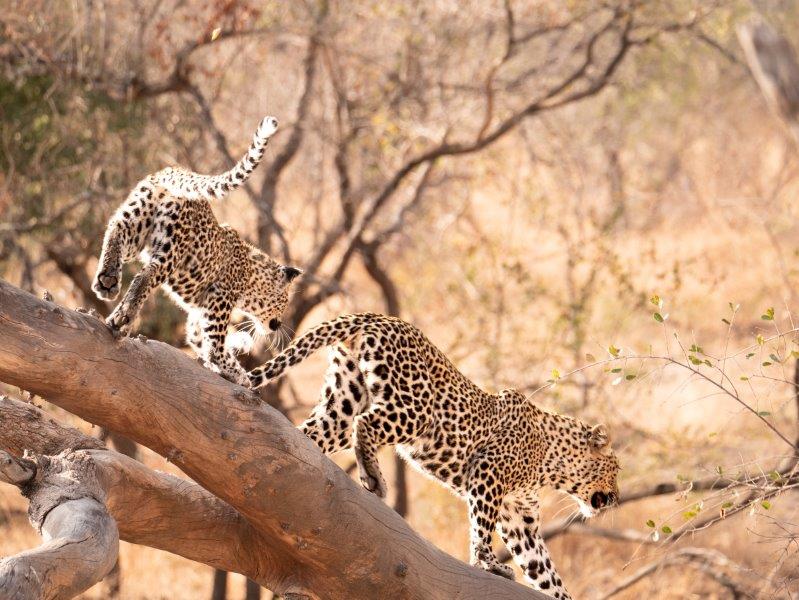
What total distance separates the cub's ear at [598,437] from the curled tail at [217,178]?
300 cm

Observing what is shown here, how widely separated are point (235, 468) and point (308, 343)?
1112 mm

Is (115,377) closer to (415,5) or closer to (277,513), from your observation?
(277,513)

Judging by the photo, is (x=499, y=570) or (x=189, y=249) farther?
(x=499, y=570)

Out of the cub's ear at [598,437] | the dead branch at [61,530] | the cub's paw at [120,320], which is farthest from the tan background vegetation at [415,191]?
the dead branch at [61,530]

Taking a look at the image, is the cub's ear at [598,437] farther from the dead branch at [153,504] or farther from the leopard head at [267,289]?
the dead branch at [153,504]

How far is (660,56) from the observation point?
15438 mm

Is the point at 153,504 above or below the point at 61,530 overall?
above

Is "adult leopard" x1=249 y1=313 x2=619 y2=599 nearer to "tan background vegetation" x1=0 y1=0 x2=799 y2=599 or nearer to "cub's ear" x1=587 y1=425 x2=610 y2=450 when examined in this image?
"cub's ear" x1=587 y1=425 x2=610 y2=450

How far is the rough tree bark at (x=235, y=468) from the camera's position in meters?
4.46

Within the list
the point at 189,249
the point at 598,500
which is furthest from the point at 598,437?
the point at 189,249

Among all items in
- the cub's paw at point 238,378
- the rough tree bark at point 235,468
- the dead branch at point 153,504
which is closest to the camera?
the rough tree bark at point 235,468

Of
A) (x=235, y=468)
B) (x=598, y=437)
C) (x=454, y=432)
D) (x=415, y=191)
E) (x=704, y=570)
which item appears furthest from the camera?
(x=415, y=191)

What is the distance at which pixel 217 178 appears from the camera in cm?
562

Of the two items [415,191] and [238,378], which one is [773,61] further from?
[415,191]
